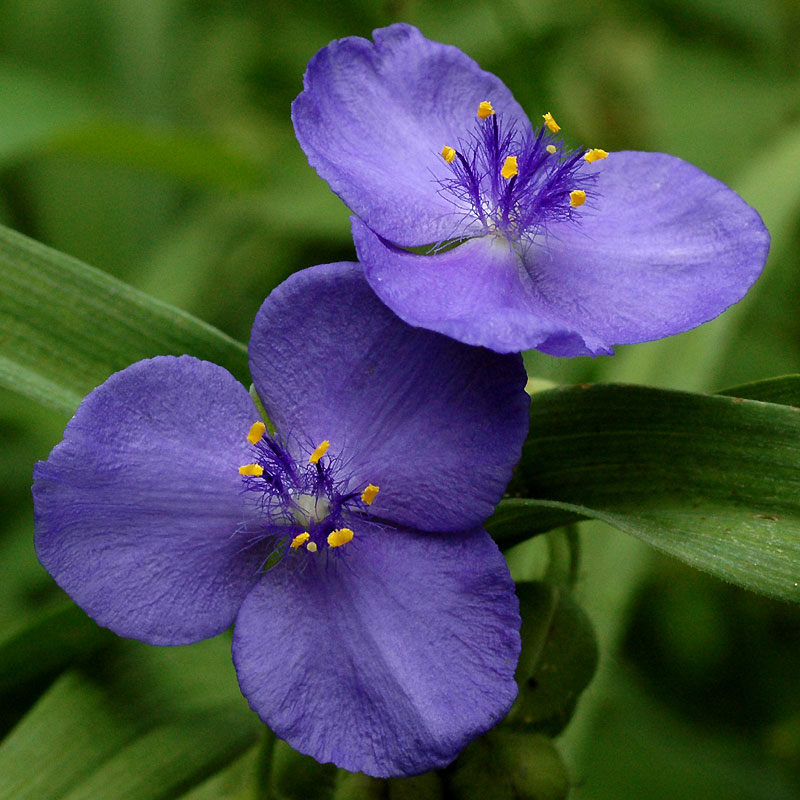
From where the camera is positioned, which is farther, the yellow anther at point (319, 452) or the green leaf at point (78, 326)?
the green leaf at point (78, 326)

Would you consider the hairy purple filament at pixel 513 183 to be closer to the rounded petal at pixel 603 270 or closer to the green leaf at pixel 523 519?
the rounded petal at pixel 603 270

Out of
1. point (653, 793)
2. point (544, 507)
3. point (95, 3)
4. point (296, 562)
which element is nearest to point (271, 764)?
point (296, 562)

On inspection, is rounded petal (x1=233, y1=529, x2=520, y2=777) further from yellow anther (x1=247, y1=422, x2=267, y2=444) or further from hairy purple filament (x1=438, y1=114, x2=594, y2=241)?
hairy purple filament (x1=438, y1=114, x2=594, y2=241)

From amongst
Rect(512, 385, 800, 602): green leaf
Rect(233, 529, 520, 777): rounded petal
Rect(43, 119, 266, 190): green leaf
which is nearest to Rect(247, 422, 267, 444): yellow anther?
Rect(233, 529, 520, 777): rounded petal

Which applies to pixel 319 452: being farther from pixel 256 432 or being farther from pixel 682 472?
pixel 682 472

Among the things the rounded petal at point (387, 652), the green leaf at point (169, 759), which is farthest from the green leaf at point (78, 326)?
the green leaf at point (169, 759)

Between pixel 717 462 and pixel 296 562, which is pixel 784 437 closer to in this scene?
pixel 717 462
